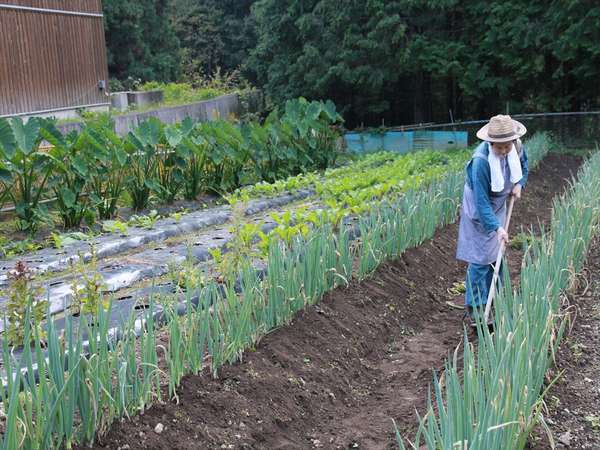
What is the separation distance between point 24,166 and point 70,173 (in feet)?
2.37

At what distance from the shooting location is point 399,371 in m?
4.24

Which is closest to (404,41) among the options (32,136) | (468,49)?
(468,49)

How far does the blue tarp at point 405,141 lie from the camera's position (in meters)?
15.8

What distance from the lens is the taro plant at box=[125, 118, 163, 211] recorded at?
8.52 m

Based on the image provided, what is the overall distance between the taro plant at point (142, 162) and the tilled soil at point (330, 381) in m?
4.01

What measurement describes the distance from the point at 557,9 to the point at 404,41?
3816 millimetres

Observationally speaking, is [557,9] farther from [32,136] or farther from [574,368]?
[574,368]

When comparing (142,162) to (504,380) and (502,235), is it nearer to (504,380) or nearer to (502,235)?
(502,235)

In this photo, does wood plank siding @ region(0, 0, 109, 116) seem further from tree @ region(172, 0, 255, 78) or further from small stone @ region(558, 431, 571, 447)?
tree @ region(172, 0, 255, 78)

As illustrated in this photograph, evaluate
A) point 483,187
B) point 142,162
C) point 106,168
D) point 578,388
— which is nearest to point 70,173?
point 106,168

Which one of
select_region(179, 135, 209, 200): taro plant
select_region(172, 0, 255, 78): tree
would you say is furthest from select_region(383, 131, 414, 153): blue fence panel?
select_region(172, 0, 255, 78): tree

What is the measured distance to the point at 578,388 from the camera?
322cm

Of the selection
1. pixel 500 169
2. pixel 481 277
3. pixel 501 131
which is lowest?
pixel 481 277

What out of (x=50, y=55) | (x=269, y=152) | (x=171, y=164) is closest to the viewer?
(x=171, y=164)
